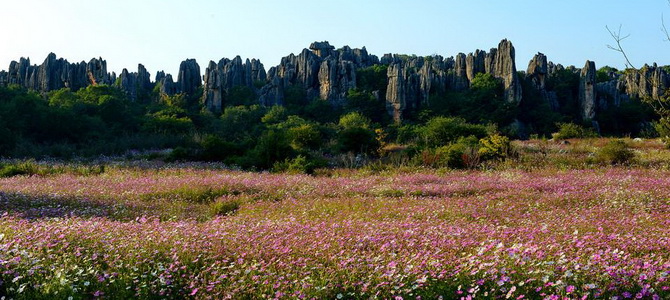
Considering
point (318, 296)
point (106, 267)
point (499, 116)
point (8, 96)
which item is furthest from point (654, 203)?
point (499, 116)

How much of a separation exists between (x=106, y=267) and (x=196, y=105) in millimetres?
91525

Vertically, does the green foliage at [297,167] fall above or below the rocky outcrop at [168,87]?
below

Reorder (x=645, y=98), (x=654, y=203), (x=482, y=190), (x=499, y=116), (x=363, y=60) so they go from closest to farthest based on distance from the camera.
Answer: (x=645, y=98)
(x=654, y=203)
(x=482, y=190)
(x=499, y=116)
(x=363, y=60)

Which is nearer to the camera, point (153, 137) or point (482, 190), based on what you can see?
point (482, 190)

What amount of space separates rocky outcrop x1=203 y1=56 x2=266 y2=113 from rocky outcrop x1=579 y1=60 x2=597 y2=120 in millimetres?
58633

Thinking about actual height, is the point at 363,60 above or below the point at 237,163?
above

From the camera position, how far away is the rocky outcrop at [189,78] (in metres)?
103

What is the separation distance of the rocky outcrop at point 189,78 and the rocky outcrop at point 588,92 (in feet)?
235

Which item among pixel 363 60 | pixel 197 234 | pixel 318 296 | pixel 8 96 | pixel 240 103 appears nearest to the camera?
pixel 318 296

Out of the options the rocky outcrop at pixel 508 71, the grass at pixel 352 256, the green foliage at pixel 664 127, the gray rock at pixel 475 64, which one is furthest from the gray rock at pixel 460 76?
the grass at pixel 352 256

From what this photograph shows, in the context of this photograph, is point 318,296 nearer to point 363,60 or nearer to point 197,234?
point 197,234

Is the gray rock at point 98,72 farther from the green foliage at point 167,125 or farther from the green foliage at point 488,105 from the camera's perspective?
the green foliage at point 488,105

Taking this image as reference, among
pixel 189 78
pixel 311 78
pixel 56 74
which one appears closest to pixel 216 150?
pixel 311 78

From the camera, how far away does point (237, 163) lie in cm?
2475
